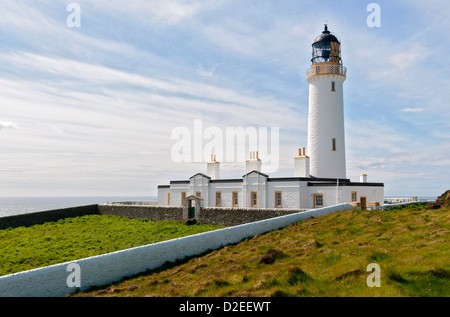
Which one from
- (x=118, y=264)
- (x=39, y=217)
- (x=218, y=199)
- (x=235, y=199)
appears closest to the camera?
(x=118, y=264)

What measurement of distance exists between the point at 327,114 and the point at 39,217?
28.3 metres

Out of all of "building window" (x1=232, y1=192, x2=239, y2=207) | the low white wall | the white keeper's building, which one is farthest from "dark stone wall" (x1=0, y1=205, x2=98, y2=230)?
the low white wall

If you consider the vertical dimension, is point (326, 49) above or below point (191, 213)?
above

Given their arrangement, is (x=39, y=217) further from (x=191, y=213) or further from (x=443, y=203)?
(x=443, y=203)

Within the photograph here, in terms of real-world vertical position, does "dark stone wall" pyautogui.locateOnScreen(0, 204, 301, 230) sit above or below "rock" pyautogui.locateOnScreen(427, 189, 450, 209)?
below

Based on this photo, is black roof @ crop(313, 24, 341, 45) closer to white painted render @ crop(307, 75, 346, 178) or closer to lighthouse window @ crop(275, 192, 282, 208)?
white painted render @ crop(307, 75, 346, 178)

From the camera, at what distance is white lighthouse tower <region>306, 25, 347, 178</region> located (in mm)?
33969

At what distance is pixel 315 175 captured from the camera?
111 feet

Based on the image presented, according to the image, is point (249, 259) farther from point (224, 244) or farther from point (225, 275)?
point (224, 244)

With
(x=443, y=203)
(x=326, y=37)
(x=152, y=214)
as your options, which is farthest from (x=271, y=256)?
(x=326, y=37)

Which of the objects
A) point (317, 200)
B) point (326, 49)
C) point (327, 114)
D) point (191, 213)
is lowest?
point (191, 213)

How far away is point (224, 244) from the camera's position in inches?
792

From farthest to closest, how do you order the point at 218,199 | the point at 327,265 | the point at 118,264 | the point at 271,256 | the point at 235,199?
the point at 218,199, the point at 235,199, the point at 118,264, the point at 271,256, the point at 327,265
